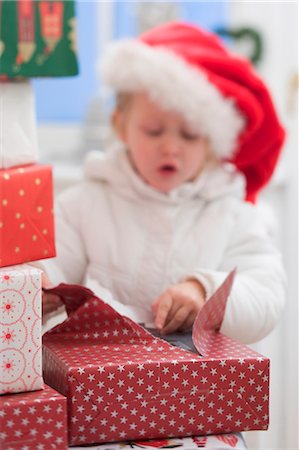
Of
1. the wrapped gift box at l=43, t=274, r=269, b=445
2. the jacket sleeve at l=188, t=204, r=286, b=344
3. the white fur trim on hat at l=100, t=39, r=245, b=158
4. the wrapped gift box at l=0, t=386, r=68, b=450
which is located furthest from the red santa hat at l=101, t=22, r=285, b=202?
the wrapped gift box at l=0, t=386, r=68, b=450

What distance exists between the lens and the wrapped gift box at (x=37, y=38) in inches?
31.0

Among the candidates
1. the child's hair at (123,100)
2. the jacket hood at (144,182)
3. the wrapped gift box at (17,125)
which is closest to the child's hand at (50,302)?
the wrapped gift box at (17,125)

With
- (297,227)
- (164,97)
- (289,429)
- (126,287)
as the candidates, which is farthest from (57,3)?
(297,227)

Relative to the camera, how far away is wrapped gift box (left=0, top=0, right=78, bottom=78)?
31.0 inches

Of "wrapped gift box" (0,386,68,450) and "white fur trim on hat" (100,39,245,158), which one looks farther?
"white fur trim on hat" (100,39,245,158)

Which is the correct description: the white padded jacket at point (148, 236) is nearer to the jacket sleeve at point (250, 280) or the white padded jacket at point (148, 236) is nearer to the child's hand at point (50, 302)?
the jacket sleeve at point (250, 280)

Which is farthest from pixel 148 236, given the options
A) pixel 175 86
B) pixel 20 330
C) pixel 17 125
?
pixel 20 330

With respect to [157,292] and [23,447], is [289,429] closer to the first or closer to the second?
[157,292]

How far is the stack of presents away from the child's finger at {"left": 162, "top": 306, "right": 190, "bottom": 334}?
0.05m

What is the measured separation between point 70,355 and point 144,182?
44 centimetres

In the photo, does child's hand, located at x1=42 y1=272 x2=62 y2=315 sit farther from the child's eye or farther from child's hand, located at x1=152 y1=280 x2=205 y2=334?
the child's eye

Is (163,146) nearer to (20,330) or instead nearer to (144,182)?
(144,182)

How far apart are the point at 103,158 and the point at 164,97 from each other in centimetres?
14

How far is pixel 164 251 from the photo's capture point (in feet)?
3.53
